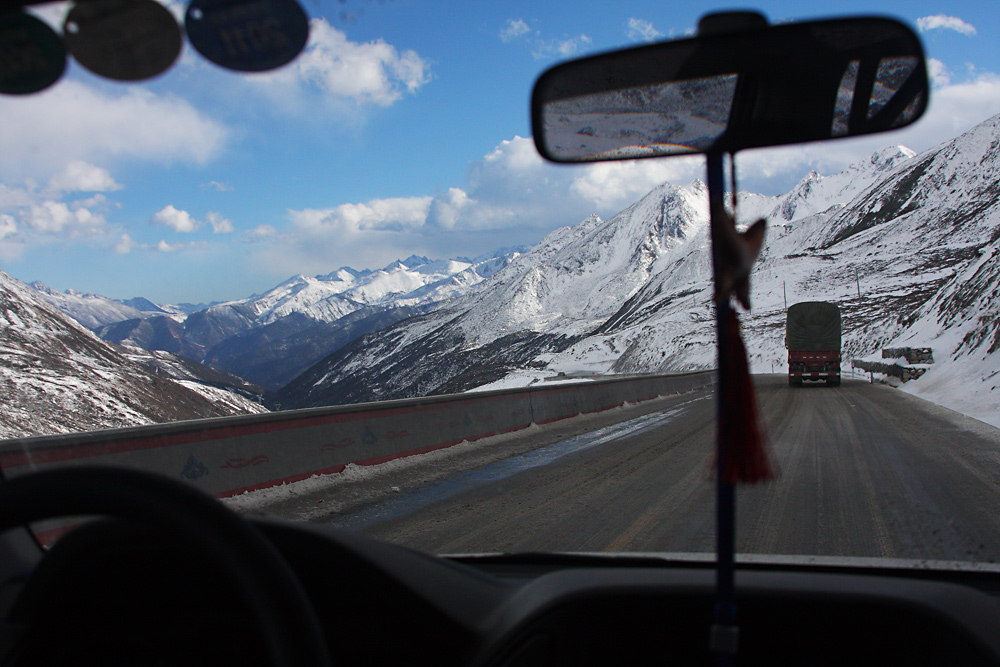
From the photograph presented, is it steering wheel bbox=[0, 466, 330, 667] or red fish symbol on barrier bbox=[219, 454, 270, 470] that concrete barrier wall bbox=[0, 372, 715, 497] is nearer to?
red fish symbol on barrier bbox=[219, 454, 270, 470]

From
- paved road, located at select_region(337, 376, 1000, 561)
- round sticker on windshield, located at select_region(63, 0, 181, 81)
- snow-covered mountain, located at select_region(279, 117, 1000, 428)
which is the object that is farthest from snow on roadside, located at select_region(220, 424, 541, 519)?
snow-covered mountain, located at select_region(279, 117, 1000, 428)

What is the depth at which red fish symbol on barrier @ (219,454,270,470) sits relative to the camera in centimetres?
748

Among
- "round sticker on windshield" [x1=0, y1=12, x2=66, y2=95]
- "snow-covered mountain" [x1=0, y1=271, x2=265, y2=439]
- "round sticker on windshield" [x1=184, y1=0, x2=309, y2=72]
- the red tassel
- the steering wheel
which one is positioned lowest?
"snow-covered mountain" [x1=0, y1=271, x2=265, y2=439]

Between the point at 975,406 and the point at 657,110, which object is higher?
the point at 657,110

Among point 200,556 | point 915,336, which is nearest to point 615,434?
point 200,556

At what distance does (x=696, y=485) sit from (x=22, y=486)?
7.36 metres

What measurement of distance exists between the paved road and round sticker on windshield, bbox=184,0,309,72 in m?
4.45

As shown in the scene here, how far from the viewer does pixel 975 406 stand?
16.2 metres

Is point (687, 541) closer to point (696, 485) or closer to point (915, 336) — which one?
point (696, 485)

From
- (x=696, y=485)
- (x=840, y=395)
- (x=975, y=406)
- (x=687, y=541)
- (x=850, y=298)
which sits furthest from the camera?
(x=850, y=298)

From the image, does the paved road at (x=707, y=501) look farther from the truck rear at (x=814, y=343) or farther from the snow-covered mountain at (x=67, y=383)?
the snow-covered mountain at (x=67, y=383)

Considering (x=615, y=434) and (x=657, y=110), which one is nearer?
(x=657, y=110)

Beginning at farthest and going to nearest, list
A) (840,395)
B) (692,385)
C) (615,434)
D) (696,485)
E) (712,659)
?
(692,385) → (840,395) → (615,434) → (696,485) → (712,659)

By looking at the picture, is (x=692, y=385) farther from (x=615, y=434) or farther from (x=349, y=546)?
(x=349, y=546)
